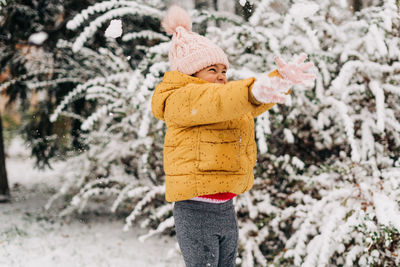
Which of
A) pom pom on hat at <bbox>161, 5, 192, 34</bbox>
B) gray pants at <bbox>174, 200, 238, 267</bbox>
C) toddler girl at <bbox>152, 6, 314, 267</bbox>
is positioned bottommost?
gray pants at <bbox>174, 200, 238, 267</bbox>

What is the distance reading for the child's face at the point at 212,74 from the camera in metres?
1.41

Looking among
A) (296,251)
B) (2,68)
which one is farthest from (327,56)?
(2,68)

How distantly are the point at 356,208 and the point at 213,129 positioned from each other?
5.19 feet

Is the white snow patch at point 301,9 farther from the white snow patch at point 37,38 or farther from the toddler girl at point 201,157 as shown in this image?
the white snow patch at point 37,38

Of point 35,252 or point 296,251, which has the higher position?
point 296,251

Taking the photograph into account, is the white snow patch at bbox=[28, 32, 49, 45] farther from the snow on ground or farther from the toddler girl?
the toddler girl

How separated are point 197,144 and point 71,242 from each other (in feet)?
9.12

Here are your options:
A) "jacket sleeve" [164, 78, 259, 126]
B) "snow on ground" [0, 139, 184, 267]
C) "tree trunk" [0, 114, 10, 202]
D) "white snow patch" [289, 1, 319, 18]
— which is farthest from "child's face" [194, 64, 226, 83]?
"tree trunk" [0, 114, 10, 202]

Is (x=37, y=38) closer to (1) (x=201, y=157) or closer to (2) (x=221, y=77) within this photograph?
(2) (x=221, y=77)

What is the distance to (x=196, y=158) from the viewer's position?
1.33 meters

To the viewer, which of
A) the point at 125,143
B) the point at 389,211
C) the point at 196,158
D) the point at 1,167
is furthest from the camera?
the point at 1,167

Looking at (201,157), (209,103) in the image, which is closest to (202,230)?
(201,157)

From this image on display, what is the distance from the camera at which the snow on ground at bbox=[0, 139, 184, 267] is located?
312cm

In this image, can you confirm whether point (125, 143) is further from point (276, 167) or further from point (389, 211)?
point (389, 211)
